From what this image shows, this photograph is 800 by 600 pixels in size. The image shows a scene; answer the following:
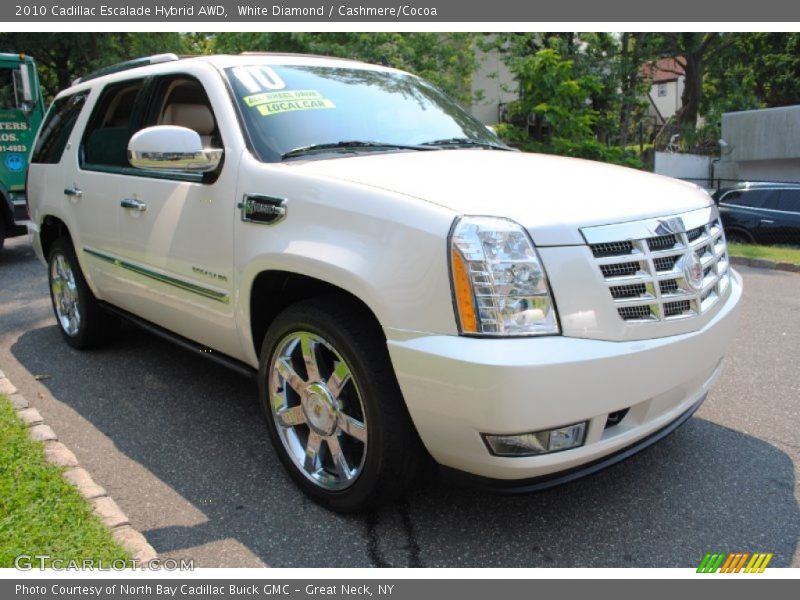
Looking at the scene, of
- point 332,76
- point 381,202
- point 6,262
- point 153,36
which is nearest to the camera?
point 381,202

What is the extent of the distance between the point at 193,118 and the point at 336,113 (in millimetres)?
991

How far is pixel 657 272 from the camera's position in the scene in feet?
8.43

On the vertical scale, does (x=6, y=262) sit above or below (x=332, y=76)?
below

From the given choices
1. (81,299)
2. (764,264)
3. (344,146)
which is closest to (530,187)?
(344,146)

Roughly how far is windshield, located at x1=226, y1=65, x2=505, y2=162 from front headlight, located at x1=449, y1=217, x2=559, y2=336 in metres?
1.19

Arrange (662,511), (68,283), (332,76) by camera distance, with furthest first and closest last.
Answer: (68,283), (332,76), (662,511)

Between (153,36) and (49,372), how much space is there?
2065 cm

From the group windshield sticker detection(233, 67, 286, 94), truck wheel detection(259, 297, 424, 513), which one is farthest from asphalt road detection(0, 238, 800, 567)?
windshield sticker detection(233, 67, 286, 94)

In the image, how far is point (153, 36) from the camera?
22.6 m

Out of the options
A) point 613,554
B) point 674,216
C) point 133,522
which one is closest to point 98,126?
point 133,522

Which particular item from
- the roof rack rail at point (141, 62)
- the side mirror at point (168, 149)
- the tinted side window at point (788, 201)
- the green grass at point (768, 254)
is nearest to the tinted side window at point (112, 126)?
the roof rack rail at point (141, 62)

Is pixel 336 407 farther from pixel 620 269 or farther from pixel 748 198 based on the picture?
pixel 748 198

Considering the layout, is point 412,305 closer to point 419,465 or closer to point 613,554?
point 419,465

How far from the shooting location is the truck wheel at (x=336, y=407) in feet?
8.66
